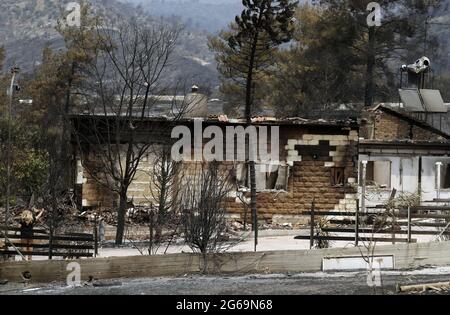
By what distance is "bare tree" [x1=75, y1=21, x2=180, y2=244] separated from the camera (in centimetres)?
2584

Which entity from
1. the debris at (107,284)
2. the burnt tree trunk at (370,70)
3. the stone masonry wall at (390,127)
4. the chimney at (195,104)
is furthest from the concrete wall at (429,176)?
the debris at (107,284)

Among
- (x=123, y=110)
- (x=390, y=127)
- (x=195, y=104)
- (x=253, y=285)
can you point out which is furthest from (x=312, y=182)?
(x=253, y=285)

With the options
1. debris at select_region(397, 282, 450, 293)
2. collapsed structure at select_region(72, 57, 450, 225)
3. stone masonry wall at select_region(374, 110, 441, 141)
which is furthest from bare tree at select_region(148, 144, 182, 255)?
debris at select_region(397, 282, 450, 293)

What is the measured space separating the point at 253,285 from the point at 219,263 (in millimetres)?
2373

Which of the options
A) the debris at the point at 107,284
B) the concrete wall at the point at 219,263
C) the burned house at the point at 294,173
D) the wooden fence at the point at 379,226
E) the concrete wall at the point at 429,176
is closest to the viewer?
the debris at the point at 107,284

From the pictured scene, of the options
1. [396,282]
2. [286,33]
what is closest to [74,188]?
[286,33]

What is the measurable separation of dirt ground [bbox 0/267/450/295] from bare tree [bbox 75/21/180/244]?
866cm

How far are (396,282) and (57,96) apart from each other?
132 feet

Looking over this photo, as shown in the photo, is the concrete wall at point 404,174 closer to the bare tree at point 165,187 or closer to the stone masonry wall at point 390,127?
the stone masonry wall at point 390,127

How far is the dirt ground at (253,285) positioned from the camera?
15.0 metres

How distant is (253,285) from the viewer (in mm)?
15875

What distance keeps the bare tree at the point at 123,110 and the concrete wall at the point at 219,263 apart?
7572mm

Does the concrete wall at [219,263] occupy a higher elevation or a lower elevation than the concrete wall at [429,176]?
lower

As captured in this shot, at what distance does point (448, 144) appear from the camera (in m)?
32.1
